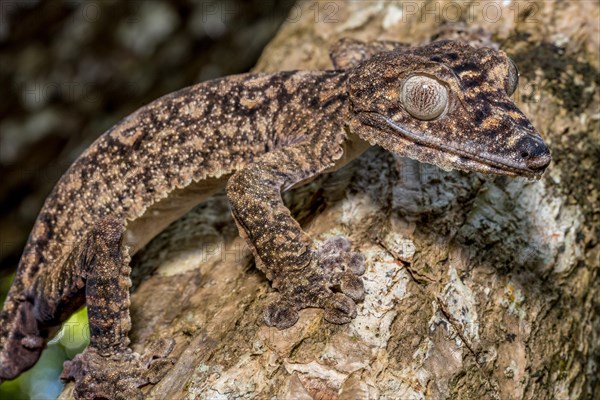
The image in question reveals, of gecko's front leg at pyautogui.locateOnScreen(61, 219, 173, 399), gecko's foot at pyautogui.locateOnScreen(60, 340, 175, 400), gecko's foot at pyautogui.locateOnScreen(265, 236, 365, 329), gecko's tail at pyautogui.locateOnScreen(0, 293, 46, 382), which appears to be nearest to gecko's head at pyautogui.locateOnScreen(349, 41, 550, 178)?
gecko's foot at pyautogui.locateOnScreen(265, 236, 365, 329)

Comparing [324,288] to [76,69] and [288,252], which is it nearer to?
[288,252]

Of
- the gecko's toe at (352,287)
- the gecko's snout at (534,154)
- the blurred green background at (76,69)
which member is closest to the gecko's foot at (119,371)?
the gecko's toe at (352,287)

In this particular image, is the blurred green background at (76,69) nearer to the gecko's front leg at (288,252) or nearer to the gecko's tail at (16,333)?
the gecko's tail at (16,333)

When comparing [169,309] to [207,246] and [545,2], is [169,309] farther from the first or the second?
[545,2]

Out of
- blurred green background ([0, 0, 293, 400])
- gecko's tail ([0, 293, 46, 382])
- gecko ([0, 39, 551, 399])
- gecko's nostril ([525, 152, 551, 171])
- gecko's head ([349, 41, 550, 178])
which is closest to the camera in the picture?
gecko's nostril ([525, 152, 551, 171])

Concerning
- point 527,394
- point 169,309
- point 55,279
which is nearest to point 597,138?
point 527,394

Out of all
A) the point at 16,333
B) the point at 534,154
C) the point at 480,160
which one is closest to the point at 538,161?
the point at 534,154

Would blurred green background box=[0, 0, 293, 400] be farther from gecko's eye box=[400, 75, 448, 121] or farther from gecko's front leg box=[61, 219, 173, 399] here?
gecko's eye box=[400, 75, 448, 121]
